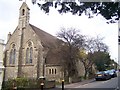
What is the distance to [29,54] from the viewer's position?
2094 inches

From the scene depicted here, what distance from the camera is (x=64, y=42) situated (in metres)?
42.1

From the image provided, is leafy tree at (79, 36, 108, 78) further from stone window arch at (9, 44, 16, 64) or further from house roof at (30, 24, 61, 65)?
stone window arch at (9, 44, 16, 64)

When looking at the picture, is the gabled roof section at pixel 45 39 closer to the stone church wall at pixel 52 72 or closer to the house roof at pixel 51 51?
the house roof at pixel 51 51

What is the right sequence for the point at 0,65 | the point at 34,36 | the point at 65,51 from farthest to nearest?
the point at 34,36 < the point at 65,51 < the point at 0,65

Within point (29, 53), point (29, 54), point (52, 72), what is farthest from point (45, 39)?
point (52, 72)

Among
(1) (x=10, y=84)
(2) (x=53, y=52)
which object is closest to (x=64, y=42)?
(2) (x=53, y=52)

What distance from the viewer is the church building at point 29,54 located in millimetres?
49531

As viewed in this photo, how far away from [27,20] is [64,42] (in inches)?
661

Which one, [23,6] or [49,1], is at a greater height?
[23,6]

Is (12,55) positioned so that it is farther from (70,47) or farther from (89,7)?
(89,7)

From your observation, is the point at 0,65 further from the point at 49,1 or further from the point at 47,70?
the point at 47,70

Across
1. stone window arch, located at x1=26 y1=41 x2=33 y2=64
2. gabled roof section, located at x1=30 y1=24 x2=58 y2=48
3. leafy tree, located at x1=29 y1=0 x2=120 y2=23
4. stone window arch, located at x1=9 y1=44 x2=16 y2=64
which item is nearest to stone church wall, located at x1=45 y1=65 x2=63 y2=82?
gabled roof section, located at x1=30 y1=24 x2=58 y2=48

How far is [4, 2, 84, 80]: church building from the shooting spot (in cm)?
4953

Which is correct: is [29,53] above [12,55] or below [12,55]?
above
